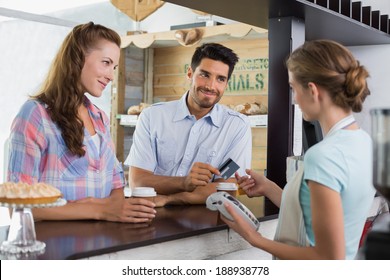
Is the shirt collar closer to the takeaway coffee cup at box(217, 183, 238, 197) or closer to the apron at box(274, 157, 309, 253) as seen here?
the takeaway coffee cup at box(217, 183, 238, 197)

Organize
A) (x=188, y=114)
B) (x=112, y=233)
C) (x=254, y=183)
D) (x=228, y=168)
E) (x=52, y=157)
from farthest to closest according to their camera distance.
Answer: (x=188, y=114), (x=228, y=168), (x=254, y=183), (x=52, y=157), (x=112, y=233)

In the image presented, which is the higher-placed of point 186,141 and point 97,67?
point 97,67

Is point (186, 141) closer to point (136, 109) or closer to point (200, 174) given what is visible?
point (200, 174)

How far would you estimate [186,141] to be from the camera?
11.5ft

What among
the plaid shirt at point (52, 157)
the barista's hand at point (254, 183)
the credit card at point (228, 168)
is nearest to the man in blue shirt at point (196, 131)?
the credit card at point (228, 168)

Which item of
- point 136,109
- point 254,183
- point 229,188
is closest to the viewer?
point 254,183

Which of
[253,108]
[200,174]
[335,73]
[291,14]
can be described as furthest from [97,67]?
[253,108]

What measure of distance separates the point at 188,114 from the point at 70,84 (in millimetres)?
1104

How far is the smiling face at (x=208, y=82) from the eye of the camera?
11.2 feet

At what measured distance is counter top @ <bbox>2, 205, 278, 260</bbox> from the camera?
1955mm

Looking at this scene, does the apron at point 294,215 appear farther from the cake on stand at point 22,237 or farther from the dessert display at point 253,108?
the dessert display at point 253,108

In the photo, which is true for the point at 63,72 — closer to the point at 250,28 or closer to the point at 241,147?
the point at 241,147

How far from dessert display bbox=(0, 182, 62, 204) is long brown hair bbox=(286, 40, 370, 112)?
0.94 m

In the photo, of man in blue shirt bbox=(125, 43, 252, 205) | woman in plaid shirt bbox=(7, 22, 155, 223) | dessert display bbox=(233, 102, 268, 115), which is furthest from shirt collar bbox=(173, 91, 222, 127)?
dessert display bbox=(233, 102, 268, 115)
